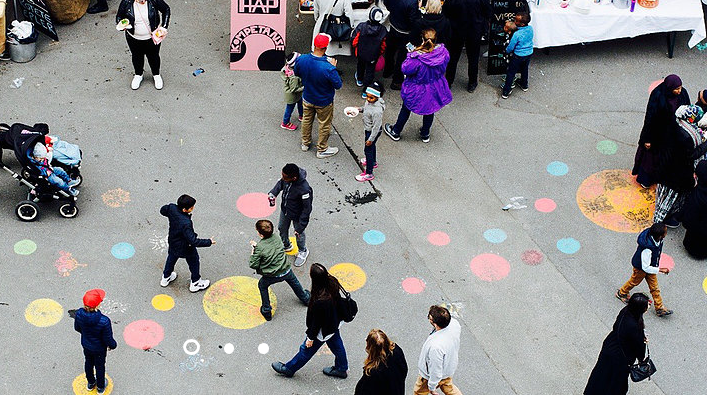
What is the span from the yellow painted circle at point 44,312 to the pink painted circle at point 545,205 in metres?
5.36

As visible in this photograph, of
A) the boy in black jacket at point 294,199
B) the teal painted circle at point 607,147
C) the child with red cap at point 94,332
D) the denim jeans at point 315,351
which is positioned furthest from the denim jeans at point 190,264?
the teal painted circle at point 607,147

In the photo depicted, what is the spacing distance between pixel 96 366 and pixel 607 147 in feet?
22.5

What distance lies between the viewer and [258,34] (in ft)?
37.5

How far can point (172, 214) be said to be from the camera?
781cm

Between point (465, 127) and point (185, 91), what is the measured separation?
3.76m

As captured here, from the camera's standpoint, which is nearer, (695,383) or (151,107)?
(695,383)

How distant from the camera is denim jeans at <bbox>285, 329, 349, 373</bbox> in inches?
289

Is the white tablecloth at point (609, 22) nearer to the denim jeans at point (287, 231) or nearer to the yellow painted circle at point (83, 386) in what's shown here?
the denim jeans at point (287, 231)

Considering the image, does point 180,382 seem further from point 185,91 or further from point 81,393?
point 185,91

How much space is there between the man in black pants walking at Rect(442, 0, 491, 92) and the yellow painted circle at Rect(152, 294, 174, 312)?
5.18m

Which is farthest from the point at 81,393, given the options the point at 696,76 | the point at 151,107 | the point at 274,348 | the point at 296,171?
the point at 696,76

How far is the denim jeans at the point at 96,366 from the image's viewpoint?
7076mm

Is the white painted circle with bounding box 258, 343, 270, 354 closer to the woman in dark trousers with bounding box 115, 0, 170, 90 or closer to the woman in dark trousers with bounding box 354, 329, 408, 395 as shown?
the woman in dark trousers with bounding box 354, 329, 408, 395

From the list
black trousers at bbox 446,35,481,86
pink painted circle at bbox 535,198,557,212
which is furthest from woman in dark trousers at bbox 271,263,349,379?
black trousers at bbox 446,35,481,86
